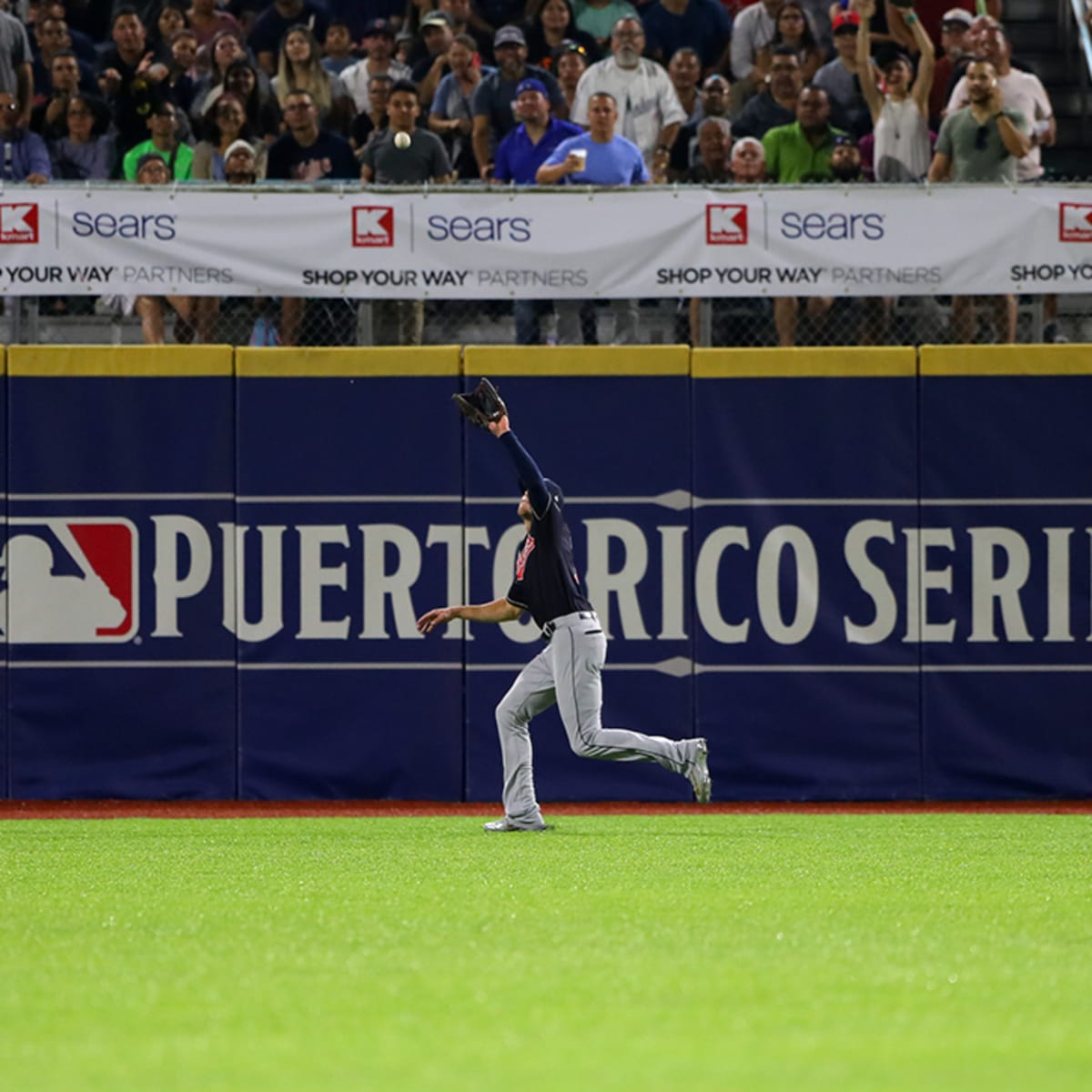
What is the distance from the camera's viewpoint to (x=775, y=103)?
15.7 meters

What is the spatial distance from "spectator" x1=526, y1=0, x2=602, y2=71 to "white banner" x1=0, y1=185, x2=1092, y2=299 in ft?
12.4

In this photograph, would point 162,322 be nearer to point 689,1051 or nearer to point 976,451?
point 976,451

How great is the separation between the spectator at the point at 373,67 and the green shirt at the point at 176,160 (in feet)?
5.75

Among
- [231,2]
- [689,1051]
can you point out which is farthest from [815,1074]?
[231,2]

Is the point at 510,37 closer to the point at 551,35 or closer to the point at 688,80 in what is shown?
the point at 551,35

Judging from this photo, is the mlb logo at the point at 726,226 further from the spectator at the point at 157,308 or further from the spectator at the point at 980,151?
the spectator at the point at 157,308

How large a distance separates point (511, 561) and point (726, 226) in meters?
2.78

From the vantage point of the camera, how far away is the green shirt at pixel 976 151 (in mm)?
14102

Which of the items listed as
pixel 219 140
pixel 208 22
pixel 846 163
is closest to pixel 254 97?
pixel 219 140

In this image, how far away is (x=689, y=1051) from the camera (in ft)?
17.1

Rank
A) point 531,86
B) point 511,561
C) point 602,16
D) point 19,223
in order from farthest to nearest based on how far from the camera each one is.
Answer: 1. point 602,16
2. point 531,86
3. point 511,561
4. point 19,223

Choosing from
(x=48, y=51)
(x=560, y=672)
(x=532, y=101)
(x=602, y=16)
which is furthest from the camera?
(x=602, y=16)

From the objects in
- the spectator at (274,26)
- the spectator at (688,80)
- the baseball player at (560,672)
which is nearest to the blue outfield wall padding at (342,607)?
the baseball player at (560,672)

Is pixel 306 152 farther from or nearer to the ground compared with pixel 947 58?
nearer to the ground
